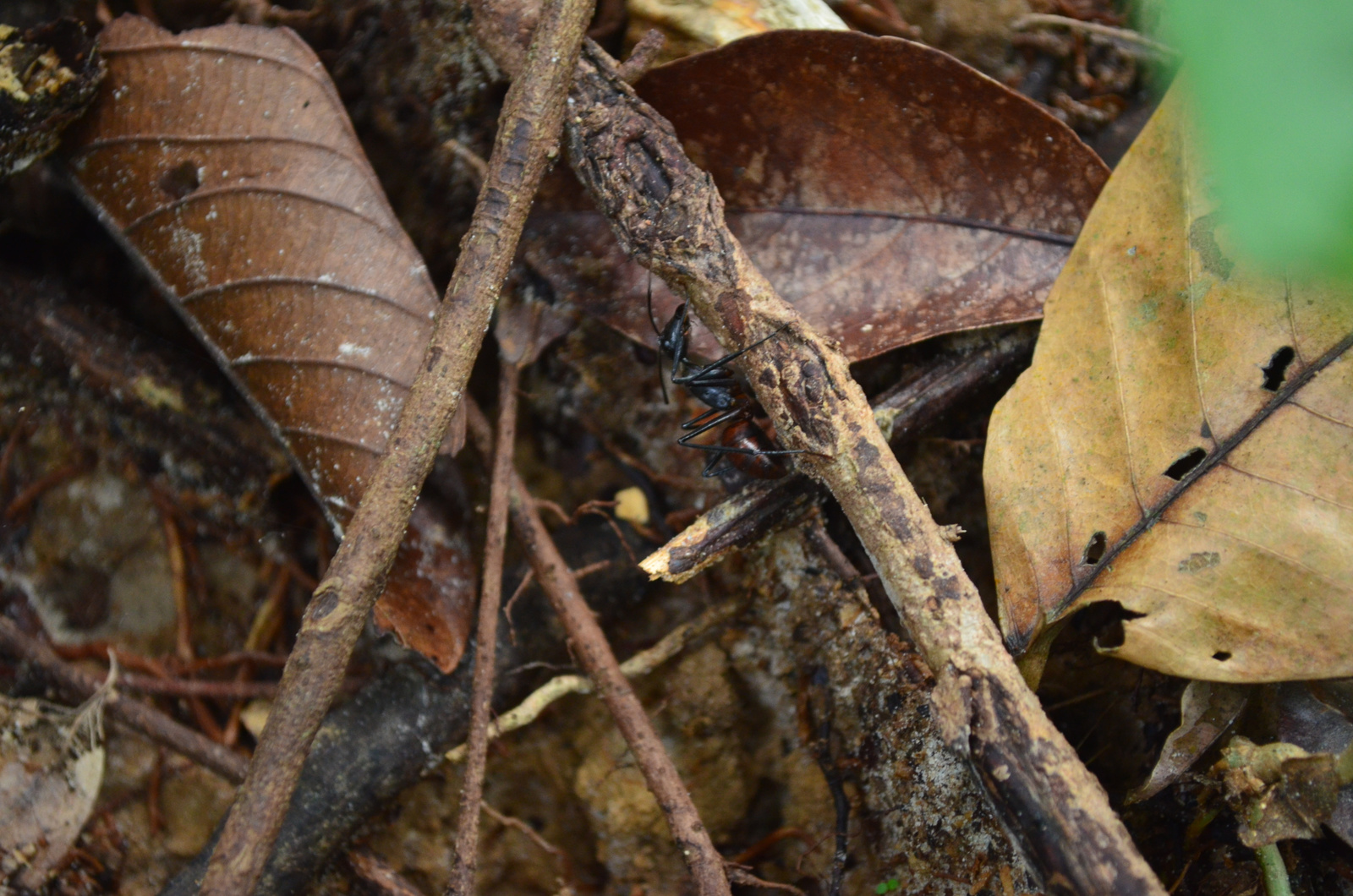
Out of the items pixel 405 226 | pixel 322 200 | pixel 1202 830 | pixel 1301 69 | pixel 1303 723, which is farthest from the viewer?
pixel 405 226

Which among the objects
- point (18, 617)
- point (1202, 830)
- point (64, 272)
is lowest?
point (18, 617)

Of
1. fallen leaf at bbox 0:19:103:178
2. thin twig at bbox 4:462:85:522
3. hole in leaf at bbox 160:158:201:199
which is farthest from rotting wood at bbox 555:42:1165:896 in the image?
thin twig at bbox 4:462:85:522

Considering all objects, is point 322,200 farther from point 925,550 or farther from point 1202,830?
point 1202,830

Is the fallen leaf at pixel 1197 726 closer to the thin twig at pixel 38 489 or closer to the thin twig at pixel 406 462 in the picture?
the thin twig at pixel 406 462

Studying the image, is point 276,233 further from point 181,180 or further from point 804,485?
point 804,485

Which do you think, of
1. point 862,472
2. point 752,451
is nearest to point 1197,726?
point 862,472

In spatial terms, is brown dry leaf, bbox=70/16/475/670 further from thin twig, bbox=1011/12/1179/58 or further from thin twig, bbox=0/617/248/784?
thin twig, bbox=1011/12/1179/58

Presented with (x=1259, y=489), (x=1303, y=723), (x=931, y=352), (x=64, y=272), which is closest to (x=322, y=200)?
(x=64, y=272)

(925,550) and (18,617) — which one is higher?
(925,550)
